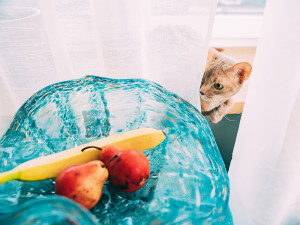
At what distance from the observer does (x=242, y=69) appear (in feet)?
1.78

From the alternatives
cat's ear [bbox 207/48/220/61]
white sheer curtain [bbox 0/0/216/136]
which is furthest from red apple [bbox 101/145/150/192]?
cat's ear [bbox 207/48/220/61]

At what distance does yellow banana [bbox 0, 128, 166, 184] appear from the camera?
0.29 meters

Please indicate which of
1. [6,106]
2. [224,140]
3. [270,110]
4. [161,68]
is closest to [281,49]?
[270,110]

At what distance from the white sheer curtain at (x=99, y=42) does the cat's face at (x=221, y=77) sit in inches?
2.7

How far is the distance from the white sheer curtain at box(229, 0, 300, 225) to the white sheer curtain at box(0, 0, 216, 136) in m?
0.13

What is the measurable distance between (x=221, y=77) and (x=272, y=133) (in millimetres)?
191

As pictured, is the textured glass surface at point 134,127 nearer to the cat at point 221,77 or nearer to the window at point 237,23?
the cat at point 221,77

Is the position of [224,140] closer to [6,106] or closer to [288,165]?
[288,165]

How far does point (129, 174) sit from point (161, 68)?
331 mm

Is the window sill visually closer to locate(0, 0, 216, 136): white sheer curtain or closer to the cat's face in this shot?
the cat's face

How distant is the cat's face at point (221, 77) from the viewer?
0.55 m

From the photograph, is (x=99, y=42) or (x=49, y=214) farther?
(x=99, y=42)

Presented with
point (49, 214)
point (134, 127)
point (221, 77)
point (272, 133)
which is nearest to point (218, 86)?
point (221, 77)

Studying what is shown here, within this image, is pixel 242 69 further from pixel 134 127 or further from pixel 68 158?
pixel 68 158
